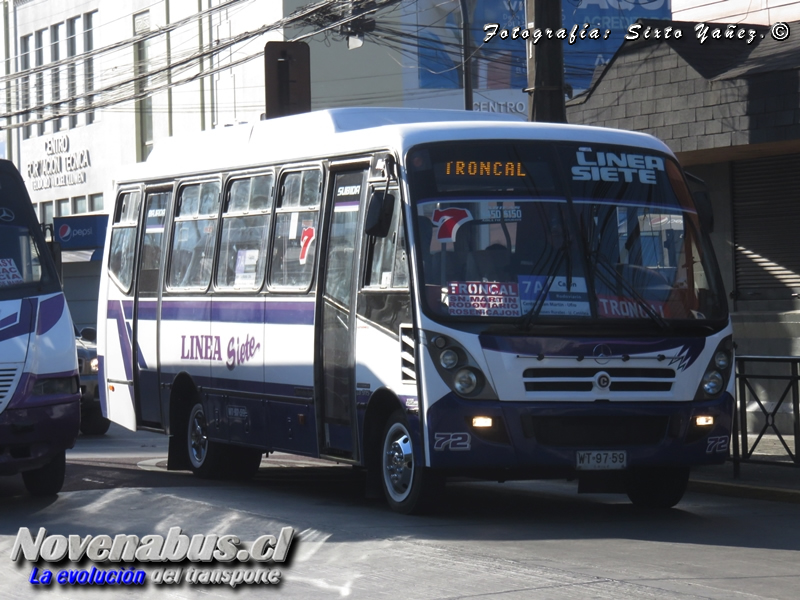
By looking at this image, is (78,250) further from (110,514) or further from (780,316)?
(110,514)

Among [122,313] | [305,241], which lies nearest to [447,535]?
[305,241]

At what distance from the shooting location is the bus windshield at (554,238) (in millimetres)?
10109

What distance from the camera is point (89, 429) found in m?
19.4

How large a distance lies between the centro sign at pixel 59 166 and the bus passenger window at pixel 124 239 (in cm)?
3135

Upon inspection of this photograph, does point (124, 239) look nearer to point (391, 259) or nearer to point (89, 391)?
point (89, 391)

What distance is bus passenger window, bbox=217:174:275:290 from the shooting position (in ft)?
41.1

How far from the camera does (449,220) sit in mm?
10219

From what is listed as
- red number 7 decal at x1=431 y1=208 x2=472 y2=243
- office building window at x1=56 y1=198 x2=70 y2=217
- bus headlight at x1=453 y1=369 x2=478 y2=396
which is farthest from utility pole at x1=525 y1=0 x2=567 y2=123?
office building window at x1=56 y1=198 x2=70 y2=217

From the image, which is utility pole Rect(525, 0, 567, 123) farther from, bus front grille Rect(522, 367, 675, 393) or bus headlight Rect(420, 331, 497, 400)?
bus headlight Rect(420, 331, 497, 400)

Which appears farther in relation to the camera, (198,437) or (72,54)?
(72,54)

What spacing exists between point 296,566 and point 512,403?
2.34 metres

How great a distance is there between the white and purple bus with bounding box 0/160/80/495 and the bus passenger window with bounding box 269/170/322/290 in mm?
1810

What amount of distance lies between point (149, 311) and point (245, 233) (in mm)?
1954

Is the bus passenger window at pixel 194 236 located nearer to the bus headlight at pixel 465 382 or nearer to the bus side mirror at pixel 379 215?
the bus side mirror at pixel 379 215
